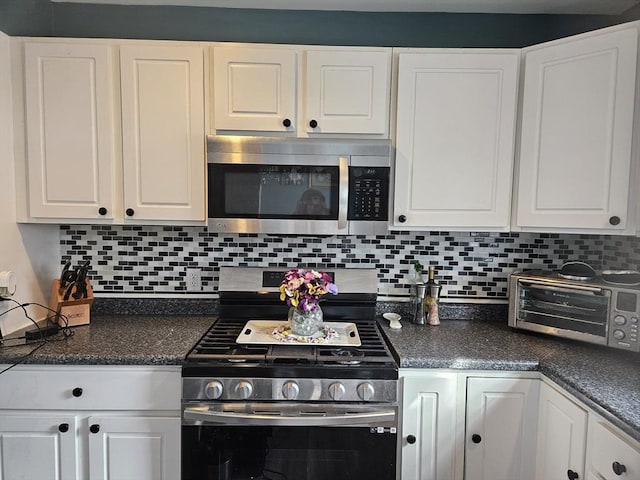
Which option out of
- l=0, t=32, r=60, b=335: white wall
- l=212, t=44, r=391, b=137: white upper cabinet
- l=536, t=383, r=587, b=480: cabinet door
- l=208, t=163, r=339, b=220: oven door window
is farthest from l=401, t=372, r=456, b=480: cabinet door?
l=0, t=32, r=60, b=335: white wall

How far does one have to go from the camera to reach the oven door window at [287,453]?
1.51m

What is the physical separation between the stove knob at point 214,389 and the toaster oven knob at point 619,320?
1569mm

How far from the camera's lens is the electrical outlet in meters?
2.16

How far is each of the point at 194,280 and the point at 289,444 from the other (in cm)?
102

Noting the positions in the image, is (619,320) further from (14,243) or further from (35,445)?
(14,243)

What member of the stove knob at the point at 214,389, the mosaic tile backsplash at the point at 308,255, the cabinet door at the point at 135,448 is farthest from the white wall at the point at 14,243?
the stove knob at the point at 214,389

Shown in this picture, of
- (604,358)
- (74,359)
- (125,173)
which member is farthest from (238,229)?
(604,358)

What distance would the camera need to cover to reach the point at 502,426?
5.16 feet

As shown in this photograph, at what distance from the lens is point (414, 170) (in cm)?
184

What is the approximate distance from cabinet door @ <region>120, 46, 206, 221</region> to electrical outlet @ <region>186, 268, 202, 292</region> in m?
0.40

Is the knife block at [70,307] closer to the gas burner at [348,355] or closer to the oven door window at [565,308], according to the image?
the gas burner at [348,355]

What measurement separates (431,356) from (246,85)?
1.41 m

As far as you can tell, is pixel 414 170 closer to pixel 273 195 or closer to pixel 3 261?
pixel 273 195

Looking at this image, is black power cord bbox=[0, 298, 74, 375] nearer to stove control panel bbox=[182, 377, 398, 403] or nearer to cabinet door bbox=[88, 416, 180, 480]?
cabinet door bbox=[88, 416, 180, 480]
